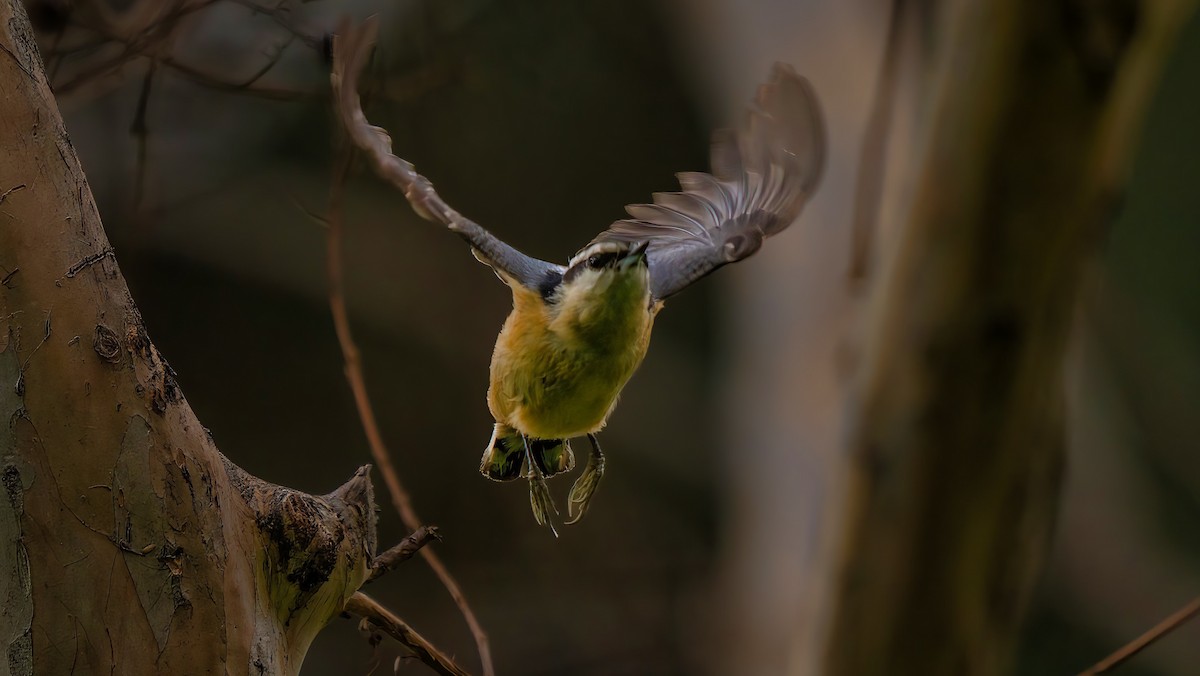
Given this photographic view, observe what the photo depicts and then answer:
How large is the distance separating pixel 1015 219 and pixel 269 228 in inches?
162

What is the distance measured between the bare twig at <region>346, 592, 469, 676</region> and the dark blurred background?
1869 mm

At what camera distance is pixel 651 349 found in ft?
18.5

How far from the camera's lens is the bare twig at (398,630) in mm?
1399

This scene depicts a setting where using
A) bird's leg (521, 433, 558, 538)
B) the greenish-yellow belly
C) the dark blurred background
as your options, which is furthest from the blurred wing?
the dark blurred background

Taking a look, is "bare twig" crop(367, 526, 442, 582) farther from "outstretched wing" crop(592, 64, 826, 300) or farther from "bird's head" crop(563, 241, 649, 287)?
"outstretched wing" crop(592, 64, 826, 300)

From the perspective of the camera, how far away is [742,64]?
3770 mm

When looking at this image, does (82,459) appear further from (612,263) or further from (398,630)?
(612,263)

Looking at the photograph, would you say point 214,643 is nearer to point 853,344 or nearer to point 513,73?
point 853,344

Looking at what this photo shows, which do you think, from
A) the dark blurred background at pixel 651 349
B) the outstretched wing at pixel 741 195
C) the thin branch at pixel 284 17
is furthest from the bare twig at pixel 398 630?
the dark blurred background at pixel 651 349

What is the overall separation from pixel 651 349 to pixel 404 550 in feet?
14.2

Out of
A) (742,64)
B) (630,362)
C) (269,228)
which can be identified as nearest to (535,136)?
(269,228)

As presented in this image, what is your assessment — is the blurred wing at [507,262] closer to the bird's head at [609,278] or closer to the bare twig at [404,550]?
the bird's head at [609,278]

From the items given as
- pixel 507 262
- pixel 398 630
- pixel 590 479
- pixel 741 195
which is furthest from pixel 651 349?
pixel 398 630

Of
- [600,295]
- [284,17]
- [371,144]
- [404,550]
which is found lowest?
[404,550]
